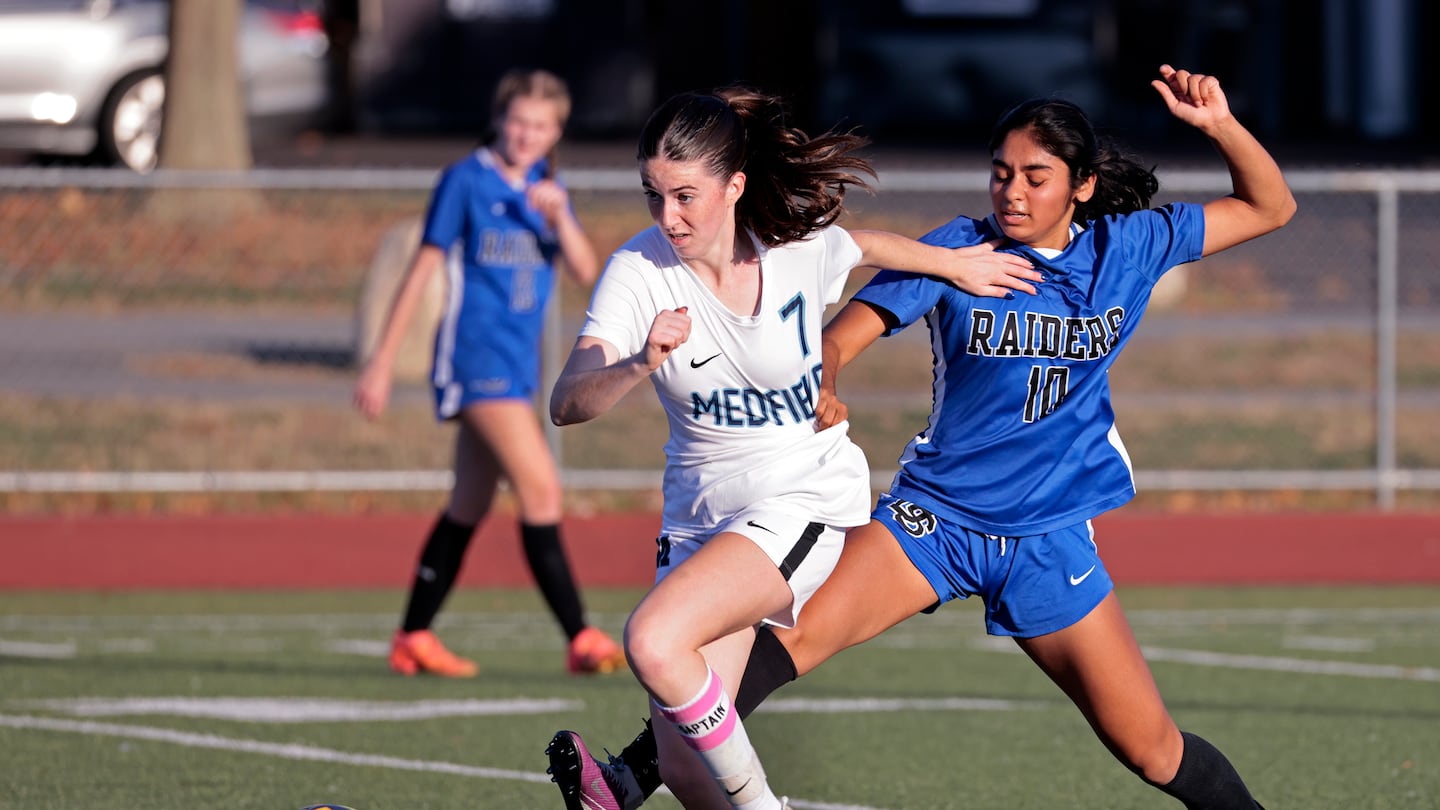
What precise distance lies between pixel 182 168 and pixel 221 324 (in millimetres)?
4222

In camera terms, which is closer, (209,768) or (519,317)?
(209,768)

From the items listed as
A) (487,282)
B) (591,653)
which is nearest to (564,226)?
(487,282)

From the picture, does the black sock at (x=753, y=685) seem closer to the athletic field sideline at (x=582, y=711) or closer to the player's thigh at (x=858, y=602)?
the player's thigh at (x=858, y=602)

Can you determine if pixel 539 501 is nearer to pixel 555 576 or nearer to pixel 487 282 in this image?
pixel 555 576

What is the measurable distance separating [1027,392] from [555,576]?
11.0 ft

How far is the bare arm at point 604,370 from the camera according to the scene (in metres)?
Result: 4.07

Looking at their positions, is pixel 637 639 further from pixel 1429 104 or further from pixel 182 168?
pixel 1429 104

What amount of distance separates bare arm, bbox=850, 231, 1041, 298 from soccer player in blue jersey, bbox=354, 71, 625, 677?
3.03m

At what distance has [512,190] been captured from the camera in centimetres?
779

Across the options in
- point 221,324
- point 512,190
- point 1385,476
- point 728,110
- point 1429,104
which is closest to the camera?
point 728,110

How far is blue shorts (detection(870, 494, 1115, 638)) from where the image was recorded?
4652 millimetres

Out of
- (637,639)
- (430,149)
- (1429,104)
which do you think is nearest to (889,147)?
(430,149)

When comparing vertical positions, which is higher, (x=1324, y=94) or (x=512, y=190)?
(x=512, y=190)

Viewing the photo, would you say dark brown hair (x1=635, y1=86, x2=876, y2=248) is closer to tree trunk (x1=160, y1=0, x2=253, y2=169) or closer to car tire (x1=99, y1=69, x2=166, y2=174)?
tree trunk (x1=160, y1=0, x2=253, y2=169)
